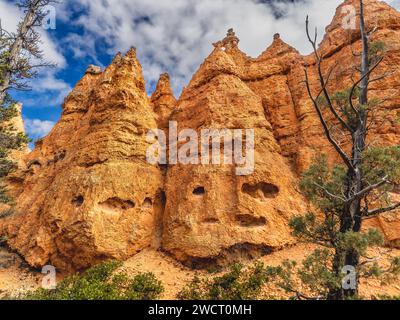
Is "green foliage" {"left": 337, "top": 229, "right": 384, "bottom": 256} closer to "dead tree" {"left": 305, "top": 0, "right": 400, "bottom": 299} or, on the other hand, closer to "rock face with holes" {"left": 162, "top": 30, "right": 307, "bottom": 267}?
"dead tree" {"left": 305, "top": 0, "right": 400, "bottom": 299}

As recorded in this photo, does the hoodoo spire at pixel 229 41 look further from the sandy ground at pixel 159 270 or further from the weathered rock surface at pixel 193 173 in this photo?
the sandy ground at pixel 159 270

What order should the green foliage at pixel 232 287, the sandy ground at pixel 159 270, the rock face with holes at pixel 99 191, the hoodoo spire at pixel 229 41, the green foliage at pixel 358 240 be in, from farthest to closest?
the hoodoo spire at pixel 229 41, the rock face with holes at pixel 99 191, the sandy ground at pixel 159 270, the green foliage at pixel 232 287, the green foliage at pixel 358 240

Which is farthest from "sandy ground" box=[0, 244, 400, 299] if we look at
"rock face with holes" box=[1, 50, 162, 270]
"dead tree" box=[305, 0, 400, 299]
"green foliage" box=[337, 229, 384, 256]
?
"green foliage" box=[337, 229, 384, 256]

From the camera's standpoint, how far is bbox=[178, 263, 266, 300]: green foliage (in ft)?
31.6

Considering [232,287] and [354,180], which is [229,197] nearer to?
[232,287]

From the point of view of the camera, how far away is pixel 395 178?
691 cm

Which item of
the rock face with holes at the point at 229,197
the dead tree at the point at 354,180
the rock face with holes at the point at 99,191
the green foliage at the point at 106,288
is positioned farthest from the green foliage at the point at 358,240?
the rock face with holes at the point at 99,191

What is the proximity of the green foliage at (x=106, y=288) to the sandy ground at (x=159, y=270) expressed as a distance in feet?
2.45

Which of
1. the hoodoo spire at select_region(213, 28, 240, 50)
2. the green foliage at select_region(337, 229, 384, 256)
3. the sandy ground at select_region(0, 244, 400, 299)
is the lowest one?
the sandy ground at select_region(0, 244, 400, 299)

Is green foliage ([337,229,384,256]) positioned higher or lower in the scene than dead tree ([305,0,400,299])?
lower

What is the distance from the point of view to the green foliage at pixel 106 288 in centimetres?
926

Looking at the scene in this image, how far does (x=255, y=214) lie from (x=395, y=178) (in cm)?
734

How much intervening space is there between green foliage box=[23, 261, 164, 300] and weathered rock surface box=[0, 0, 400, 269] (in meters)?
1.70
